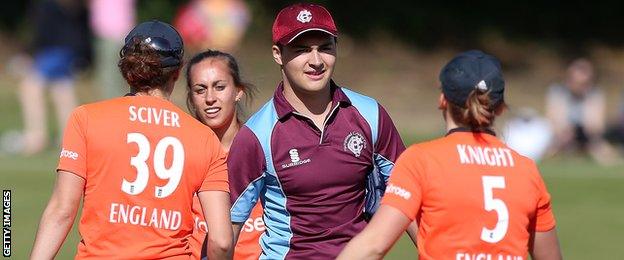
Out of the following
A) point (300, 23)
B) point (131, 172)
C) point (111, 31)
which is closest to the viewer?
point (131, 172)

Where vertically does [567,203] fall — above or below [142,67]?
below

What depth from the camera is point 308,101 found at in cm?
630

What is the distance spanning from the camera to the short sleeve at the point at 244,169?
6.11m

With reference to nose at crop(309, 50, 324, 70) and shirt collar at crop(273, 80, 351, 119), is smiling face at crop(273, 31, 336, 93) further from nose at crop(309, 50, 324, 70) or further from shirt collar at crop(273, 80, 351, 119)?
shirt collar at crop(273, 80, 351, 119)

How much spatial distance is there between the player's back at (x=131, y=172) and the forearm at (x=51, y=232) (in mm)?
136

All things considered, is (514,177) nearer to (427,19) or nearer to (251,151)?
(251,151)

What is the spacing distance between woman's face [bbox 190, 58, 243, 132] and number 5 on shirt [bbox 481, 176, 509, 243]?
77.0 inches

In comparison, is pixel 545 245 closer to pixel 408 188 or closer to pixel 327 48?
pixel 408 188

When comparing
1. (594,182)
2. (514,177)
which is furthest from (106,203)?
(594,182)

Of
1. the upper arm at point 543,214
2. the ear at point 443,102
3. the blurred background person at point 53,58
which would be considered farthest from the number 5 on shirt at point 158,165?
the blurred background person at point 53,58

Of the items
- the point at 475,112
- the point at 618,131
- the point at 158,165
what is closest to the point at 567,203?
the point at 618,131

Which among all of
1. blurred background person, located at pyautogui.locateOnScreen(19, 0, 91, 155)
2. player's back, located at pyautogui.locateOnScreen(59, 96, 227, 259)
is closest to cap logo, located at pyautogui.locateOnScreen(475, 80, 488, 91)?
player's back, located at pyautogui.locateOnScreen(59, 96, 227, 259)

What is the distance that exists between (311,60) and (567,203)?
8.18m

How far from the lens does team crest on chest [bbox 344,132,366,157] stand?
20.4ft
